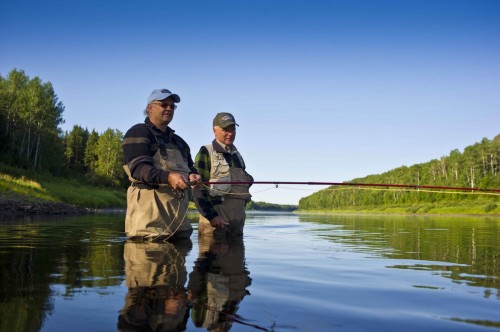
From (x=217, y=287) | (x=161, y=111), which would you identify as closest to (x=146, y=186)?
(x=161, y=111)

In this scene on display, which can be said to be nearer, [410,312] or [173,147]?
[410,312]

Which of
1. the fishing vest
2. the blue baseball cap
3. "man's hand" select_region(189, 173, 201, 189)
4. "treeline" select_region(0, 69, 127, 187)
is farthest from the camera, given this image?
"treeline" select_region(0, 69, 127, 187)

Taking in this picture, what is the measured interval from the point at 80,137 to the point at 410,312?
4045 inches

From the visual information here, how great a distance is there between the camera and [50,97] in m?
61.2

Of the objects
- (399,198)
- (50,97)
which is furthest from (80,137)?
(399,198)

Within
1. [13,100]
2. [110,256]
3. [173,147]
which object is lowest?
[110,256]

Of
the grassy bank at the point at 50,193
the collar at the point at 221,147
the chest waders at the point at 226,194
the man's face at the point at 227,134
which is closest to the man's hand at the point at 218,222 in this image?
the chest waders at the point at 226,194

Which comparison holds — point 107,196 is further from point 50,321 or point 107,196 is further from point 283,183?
point 50,321

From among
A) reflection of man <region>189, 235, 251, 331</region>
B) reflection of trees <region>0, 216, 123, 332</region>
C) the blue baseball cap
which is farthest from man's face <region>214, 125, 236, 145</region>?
reflection of trees <region>0, 216, 123, 332</region>

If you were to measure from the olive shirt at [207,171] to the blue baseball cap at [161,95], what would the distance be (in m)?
1.52

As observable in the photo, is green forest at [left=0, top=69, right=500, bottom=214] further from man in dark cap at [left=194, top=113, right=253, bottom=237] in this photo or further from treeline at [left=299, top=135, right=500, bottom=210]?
man in dark cap at [left=194, top=113, right=253, bottom=237]

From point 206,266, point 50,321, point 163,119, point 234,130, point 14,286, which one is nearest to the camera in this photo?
point 50,321

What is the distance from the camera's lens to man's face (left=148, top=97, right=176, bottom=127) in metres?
6.72

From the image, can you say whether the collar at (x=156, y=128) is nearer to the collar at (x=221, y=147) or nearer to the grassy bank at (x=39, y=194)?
the collar at (x=221, y=147)
